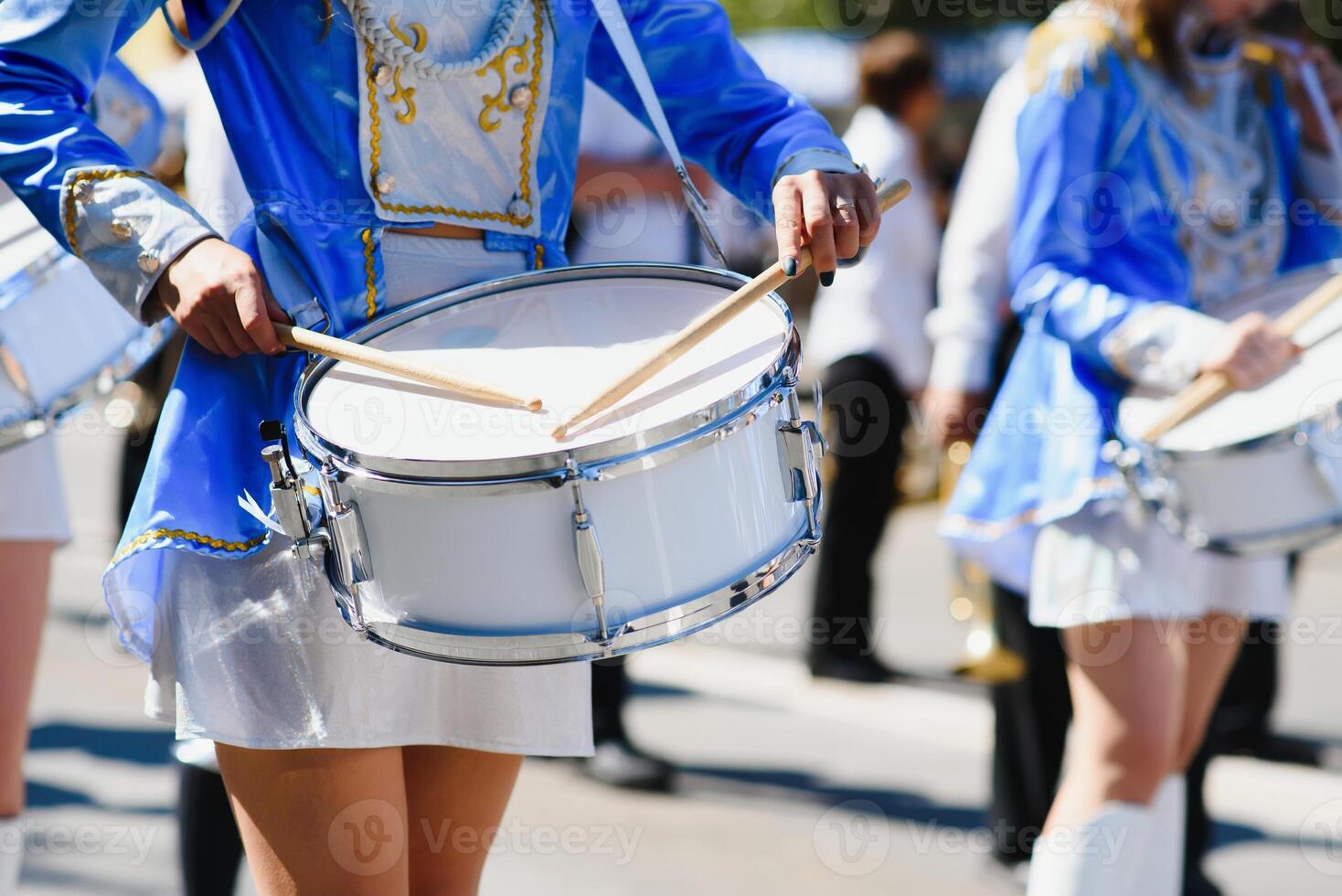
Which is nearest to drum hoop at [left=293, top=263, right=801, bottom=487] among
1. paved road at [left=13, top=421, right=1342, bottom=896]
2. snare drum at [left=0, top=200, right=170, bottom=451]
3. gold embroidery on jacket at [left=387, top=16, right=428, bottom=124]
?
gold embroidery on jacket at [left=387, top=16, right=428, bottom=124]

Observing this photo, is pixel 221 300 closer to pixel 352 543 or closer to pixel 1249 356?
pixel 352 543

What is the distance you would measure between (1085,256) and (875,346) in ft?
8.36

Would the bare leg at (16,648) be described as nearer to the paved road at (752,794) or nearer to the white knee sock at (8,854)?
the white knee sock at (8,854)

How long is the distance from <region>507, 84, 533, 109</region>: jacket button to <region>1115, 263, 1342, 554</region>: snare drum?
Answer: 1131 millimetres

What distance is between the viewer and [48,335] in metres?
2.55

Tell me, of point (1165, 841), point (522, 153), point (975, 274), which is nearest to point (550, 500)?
point (522, 153)

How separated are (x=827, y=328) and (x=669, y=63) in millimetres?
3341

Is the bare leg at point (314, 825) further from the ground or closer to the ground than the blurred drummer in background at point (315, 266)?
closer to the ground

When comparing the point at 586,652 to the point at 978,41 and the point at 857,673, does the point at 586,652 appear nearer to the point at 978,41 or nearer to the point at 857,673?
the point at 857,673

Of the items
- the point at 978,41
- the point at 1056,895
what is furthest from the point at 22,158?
the point at 978,41

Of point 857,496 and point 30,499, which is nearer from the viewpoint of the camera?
point 30,499

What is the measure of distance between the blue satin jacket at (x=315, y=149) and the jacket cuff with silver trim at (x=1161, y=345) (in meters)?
0.78

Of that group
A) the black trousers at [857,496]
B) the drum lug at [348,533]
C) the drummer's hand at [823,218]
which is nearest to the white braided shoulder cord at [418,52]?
the drummer's hand at [823,218]

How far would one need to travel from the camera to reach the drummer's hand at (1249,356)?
246cm
